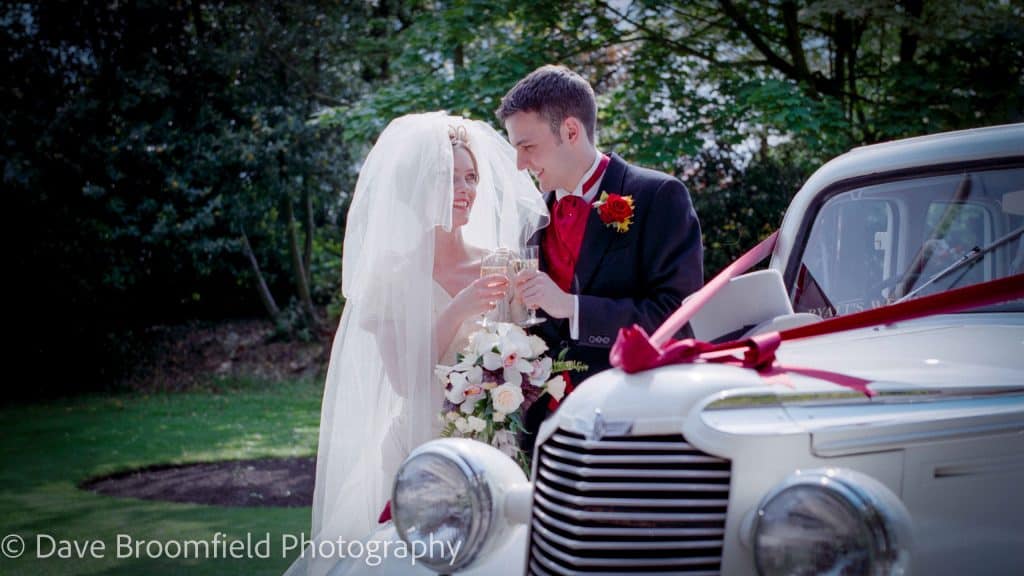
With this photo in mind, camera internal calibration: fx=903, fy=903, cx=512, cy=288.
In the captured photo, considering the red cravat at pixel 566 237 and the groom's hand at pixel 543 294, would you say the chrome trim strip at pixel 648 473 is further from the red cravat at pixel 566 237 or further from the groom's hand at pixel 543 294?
the red cravat at pixel 566 237

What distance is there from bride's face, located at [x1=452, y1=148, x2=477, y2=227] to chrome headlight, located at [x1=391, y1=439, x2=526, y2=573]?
1743 mm

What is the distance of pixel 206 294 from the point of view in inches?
719

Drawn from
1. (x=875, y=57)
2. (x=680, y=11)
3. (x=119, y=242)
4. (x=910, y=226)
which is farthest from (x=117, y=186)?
(x=910, y=226)

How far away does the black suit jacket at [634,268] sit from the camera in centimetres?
320

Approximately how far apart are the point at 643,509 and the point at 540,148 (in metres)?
1.80

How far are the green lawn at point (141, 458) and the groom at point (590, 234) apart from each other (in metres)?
3.51

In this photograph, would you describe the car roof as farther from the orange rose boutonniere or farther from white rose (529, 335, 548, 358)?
white rose (529, 335, 548, 358)

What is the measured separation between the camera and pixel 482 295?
336 centimetres

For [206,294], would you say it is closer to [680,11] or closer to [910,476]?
[680,11]

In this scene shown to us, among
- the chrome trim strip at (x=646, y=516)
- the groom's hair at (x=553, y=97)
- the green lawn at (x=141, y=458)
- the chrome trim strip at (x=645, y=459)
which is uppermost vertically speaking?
the groom's hair at (x=553, y=97)

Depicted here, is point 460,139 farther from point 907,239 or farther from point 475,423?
point 907,239

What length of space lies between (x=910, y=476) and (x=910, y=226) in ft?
5.06

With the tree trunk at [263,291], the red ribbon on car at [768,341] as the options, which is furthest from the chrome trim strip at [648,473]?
the tree trunk at [263,291]

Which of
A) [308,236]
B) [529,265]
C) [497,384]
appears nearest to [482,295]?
[529,265]
